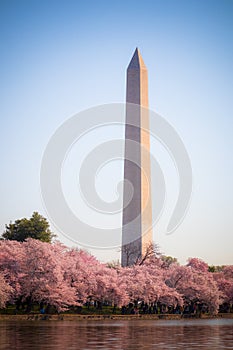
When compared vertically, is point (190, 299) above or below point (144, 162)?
below

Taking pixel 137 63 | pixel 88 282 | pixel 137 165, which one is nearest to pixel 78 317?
pixel 88 282

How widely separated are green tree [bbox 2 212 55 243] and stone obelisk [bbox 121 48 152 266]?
54.1 ft

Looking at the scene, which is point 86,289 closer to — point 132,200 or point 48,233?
point 132,200

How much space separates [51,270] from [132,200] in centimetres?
1446

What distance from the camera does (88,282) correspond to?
6331cm

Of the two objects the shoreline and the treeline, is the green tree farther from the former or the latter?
the shoreline

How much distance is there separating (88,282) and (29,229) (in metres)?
20.8

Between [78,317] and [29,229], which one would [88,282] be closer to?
[78,317]

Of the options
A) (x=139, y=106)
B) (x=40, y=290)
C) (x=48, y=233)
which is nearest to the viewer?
(x=40, y=290)

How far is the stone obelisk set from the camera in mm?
68062

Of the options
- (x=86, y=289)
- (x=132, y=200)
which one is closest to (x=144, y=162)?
(x=132, y=200)

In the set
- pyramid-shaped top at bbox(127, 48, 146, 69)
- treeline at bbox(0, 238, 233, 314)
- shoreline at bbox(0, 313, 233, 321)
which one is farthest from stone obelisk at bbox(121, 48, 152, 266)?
shoreline at bbox(0, 313, 233, 321)

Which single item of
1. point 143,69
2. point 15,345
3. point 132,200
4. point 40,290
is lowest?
point 15,345

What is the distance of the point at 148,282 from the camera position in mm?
68375
